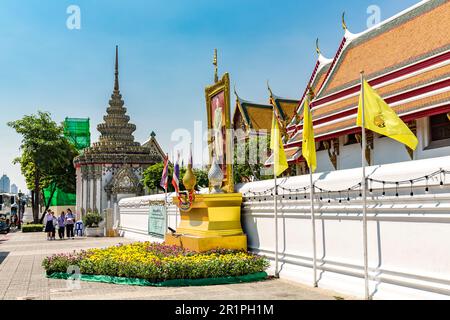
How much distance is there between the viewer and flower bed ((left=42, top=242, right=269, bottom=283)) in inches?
444

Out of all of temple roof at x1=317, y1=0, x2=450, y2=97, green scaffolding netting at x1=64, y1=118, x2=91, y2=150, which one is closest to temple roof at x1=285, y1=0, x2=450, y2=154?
temple roof at x1=317, y1=0, x2=450, y2=97

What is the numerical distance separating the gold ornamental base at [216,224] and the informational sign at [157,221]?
670cm

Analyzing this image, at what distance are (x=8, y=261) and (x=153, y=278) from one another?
897 cm

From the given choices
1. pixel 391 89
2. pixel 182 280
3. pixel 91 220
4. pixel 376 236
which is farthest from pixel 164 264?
pixel 91 220

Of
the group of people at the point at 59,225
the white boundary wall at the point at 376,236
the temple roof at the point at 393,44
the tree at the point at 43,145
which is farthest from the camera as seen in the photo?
the tree at the point at 43,145

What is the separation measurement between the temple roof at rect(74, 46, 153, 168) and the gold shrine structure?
23410 millimetres

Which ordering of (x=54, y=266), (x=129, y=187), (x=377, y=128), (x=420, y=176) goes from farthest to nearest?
(x=129, y=187)
(x=54, y=266)
(x=377, y=128)
(x=420, y=176)

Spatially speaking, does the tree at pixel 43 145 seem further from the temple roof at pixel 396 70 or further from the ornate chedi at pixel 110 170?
the temple roof at pixel 396 70

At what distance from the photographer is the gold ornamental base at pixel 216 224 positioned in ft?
44.8

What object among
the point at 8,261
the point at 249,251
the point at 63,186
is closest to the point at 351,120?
the point at 249,251

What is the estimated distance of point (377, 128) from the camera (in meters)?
9.07

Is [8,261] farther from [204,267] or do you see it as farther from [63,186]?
[63,186]

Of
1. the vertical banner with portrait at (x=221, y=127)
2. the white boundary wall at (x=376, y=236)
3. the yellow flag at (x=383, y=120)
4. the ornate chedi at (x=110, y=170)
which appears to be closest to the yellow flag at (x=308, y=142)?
the white boundary wall at (x=376, y=236)

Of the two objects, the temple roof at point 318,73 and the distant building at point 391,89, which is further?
the temple roof at point 318,73
